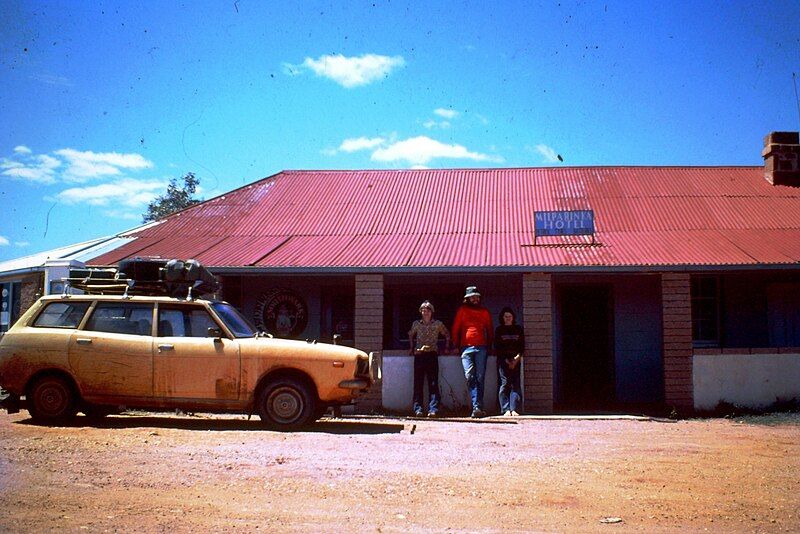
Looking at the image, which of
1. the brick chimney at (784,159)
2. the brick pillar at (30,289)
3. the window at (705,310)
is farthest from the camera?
the brick chimney at (784,159)

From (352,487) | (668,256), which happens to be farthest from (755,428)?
(352,487)

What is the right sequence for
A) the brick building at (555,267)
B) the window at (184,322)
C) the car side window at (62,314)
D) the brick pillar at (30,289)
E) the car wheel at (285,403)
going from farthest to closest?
the brick pillar at (30,289) → the brick building at (555,267) → the car side window at (62,314) → the window at (184,322) → the car wheel at (285,403)

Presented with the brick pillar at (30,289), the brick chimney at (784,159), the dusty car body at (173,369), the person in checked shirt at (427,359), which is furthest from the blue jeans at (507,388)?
the brick pillar at (30,289)

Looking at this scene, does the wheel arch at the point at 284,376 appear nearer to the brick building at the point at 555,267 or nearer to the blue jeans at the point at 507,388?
the brick building at the point at 555,267

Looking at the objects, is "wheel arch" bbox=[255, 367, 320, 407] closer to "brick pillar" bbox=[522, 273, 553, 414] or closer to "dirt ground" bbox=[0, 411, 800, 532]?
"dirt ground" bbox=[0, 411, 800, 532]

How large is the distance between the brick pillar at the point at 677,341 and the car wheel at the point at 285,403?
6078 millimetres

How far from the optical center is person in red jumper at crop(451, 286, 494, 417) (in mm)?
11414

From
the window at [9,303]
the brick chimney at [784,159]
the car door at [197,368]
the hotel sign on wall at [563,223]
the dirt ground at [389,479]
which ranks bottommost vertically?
the dirt ground at [389,479]

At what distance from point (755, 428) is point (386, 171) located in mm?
10774

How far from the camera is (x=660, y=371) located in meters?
14.1

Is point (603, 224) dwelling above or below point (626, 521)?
above

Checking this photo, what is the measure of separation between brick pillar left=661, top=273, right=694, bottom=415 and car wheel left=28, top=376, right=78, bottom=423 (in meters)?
8.72

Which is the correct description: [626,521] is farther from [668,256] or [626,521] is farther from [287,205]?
[287,205]

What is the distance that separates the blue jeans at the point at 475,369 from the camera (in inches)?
448
